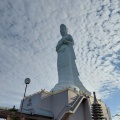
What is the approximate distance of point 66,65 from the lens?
26266 mm

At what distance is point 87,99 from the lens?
21.1 metres

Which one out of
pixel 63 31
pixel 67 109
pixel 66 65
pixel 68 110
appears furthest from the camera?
pixel 63 31

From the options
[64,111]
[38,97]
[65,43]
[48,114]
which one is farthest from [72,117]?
[65,43]

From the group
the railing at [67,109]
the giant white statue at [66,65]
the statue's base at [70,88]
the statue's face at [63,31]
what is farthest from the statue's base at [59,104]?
the statue's face at [63,31]

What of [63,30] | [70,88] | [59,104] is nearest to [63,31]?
[63,30]

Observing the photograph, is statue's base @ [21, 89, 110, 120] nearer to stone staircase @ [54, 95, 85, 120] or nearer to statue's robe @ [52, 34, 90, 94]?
stone staircase @ [54, 95, 85, 120]

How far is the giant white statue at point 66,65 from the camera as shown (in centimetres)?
2402

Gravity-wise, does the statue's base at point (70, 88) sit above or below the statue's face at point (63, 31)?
below

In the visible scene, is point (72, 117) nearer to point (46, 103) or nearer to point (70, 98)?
point (70, 98)

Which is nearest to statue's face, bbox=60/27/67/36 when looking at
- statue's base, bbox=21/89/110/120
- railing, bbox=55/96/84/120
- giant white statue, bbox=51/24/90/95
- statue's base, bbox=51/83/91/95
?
giant white statue, bbox=51/24/90/95

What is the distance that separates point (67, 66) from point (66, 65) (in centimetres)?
29

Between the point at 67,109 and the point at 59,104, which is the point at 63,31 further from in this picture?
the point at 67,109

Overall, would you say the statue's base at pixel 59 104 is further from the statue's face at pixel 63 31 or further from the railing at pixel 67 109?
the statue's face at pixel 63 31

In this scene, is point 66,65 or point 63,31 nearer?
point 66,65
